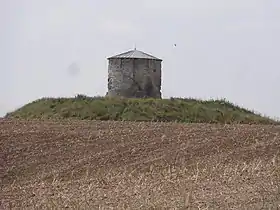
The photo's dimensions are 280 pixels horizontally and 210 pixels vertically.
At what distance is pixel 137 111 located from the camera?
32000mm

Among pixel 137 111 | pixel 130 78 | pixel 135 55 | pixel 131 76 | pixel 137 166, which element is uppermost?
pixel 135 55

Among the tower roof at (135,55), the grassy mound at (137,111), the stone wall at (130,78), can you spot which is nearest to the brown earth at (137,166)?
the grassy mound at (137,111)

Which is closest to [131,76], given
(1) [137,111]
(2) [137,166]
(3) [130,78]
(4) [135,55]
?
(3) [130,78]

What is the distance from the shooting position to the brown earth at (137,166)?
10.7 m

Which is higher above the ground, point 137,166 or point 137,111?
point 137,111

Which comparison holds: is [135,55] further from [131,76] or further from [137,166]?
[137,166]

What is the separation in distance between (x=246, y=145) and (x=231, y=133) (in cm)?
253

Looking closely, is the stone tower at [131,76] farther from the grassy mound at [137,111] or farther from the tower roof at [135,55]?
the grassy mound at [137,111]

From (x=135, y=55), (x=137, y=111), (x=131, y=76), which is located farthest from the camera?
(x=135, y=55)

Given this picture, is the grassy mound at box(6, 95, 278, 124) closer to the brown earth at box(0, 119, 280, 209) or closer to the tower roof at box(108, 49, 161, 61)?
the tower roof at box(108, 49, 161, 61)

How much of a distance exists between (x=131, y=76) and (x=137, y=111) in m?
6.25

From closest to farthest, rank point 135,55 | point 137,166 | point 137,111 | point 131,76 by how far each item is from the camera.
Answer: point 137,166, point 137,111, point 131,76, point 135,55

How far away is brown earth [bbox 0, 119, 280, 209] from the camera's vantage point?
10.7 meters

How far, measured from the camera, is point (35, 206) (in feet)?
34.7
